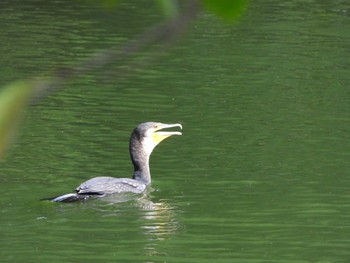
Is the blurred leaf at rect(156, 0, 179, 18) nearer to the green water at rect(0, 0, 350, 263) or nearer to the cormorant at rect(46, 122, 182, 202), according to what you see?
the green water at rect(0, 0, 350, 263)

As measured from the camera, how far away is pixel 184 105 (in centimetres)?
1427

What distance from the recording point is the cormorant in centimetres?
1002

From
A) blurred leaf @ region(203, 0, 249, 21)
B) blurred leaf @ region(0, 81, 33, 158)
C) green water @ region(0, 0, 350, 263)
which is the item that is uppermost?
blurred leaf @ region(203, 0, 249, 21)

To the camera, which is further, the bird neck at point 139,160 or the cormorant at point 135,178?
the bird neck at point 139,160

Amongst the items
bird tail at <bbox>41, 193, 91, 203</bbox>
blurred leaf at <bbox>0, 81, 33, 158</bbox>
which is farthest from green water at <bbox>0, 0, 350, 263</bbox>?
blurred leaf at <bbox>0, 81, 33, 158</bbox>

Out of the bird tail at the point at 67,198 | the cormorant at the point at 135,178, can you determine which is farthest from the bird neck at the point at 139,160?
the bird tail at the point at 67,198

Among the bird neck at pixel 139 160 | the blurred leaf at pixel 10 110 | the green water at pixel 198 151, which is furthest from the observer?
the bird neck at pixel 139 160

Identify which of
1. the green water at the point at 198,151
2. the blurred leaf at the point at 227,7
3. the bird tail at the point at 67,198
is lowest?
the green water at the point at 198,151

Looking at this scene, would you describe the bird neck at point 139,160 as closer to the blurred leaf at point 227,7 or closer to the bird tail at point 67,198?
the bird tail at point 67,198

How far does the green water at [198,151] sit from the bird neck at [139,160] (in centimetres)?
15

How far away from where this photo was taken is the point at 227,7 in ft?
4.53

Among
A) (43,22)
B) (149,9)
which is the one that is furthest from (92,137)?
(149,9)

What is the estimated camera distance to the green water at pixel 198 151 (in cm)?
884

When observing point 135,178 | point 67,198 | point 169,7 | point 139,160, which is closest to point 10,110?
point 169,7
